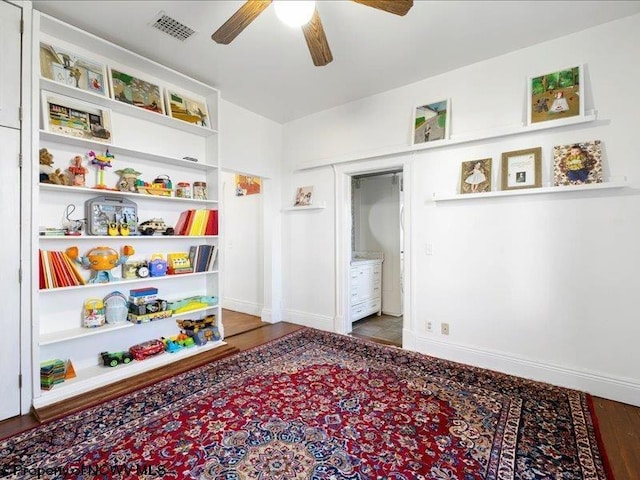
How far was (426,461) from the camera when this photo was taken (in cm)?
164

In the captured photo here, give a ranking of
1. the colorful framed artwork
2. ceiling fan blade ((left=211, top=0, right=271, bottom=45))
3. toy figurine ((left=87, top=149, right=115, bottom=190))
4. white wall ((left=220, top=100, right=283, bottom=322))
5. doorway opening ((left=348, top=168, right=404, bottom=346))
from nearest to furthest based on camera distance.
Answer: ceiling fan blade ((left=211, top=0, right=271, bottom=45)), toy figurine ((left=87, top=149, right=115, bottom=190)), white wall ((left=220, top=100, right=283, bottom=322)), doorway opening ((left=348, top=168, right=404, bottom=346)), the colorful framed artwork

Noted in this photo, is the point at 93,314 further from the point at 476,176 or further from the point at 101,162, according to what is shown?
the point at 476,176

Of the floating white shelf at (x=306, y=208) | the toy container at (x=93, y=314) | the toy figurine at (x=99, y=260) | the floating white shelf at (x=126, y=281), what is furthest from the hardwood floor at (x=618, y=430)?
the floating white shelf at (x=306, y=208)

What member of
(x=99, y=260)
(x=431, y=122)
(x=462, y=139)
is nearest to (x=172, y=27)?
(x=99, y=260)

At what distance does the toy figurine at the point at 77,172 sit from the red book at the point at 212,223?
109 cm

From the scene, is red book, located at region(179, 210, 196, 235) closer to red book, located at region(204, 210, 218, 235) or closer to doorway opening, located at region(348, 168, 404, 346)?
red book, located at region(204, 210, 218, 235)

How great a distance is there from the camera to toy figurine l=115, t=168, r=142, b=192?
8.98 ft

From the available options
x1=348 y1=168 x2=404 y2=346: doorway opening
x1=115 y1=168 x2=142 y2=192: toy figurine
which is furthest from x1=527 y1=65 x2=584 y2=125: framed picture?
x1=115 y1=168 x2=142 y2=192: toy figurine

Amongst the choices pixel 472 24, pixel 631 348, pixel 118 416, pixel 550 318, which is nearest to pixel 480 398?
pixel 550 318

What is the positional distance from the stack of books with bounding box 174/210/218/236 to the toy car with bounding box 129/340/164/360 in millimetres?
1050

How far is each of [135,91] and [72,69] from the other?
456mm

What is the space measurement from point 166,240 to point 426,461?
2794 mm

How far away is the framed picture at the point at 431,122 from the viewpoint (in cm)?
306

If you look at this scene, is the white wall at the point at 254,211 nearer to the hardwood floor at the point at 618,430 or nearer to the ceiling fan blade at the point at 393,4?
the hardwood floor at the point at 618,430
